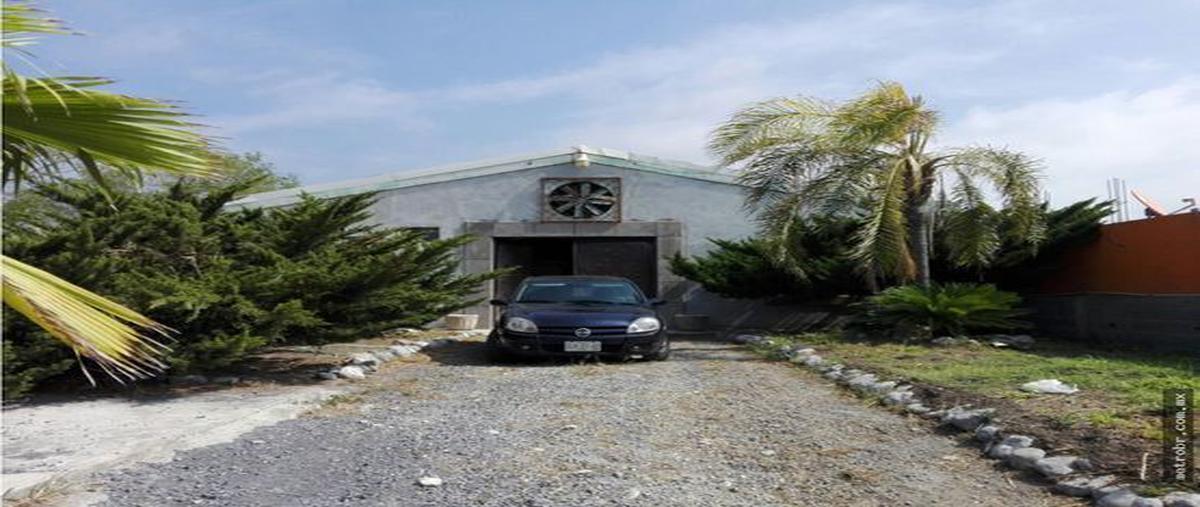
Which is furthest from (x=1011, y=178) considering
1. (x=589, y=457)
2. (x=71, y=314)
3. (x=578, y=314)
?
(x=71, y=314)

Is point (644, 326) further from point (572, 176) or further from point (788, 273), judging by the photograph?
point (572, 176)

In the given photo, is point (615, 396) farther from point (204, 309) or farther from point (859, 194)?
point (859, 194)

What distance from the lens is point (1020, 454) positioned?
14.3 ft

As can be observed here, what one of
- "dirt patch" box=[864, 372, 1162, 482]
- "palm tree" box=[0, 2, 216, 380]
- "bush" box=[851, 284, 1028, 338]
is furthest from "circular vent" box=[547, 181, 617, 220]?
"palm tree" box=[0, 2, 216, 380]

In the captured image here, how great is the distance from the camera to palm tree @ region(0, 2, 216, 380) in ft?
6.88

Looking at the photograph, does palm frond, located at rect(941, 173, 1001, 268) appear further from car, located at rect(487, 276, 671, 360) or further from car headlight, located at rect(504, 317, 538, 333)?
car headlight, located at rect(504, 317, 538, 333)

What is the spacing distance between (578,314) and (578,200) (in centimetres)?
570

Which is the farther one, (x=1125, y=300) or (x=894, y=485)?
(x=1125, y=300)

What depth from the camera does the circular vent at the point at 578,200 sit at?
15.2m

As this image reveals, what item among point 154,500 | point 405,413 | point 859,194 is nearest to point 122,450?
point 154,500

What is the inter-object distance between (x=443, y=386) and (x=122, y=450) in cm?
323

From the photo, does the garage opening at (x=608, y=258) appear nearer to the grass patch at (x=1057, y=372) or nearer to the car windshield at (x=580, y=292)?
the car windshield at (x=580, y=292)

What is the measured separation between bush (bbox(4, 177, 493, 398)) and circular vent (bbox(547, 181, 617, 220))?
5419mm

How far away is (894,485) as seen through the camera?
4059 mm
